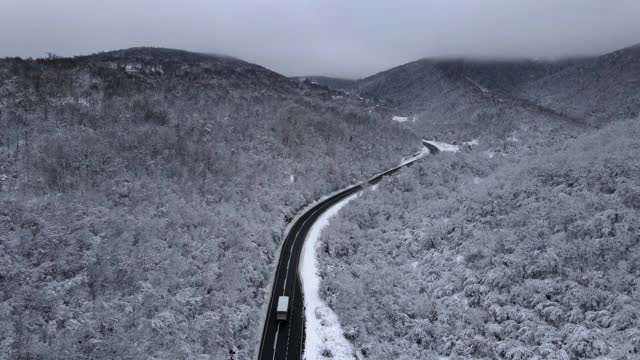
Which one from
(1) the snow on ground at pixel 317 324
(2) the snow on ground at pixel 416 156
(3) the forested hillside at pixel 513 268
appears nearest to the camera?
(3) the forested hillside at pixel 513 268

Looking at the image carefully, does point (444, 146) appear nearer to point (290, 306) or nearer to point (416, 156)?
point (416, 156)

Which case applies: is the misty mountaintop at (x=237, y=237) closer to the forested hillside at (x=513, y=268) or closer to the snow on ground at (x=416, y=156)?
the forested hillside at (x=513, y=268)

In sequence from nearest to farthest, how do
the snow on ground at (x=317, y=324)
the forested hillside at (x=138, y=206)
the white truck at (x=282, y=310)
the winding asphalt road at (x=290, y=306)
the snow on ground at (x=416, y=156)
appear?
1. the forested hillside at (x=138, y=206)
2. the snow on ground at (x=317, y=324)
3. the winding asphalt road at (x=290, y=306)
4. the white truck at (x=282, y=310)
5. the snow on ground at (x=416, y=156)

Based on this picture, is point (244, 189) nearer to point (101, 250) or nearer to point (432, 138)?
point (101, 250)

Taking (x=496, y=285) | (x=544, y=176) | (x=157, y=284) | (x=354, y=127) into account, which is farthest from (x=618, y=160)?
(x=354, y=127)

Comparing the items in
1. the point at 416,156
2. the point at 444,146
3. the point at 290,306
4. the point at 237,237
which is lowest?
the point at 290,306

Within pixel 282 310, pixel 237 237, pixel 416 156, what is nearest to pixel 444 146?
pixel 416 156

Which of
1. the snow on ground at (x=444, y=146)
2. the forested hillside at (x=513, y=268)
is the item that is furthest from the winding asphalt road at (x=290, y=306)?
the snow on ground at (x=444, y=146)
